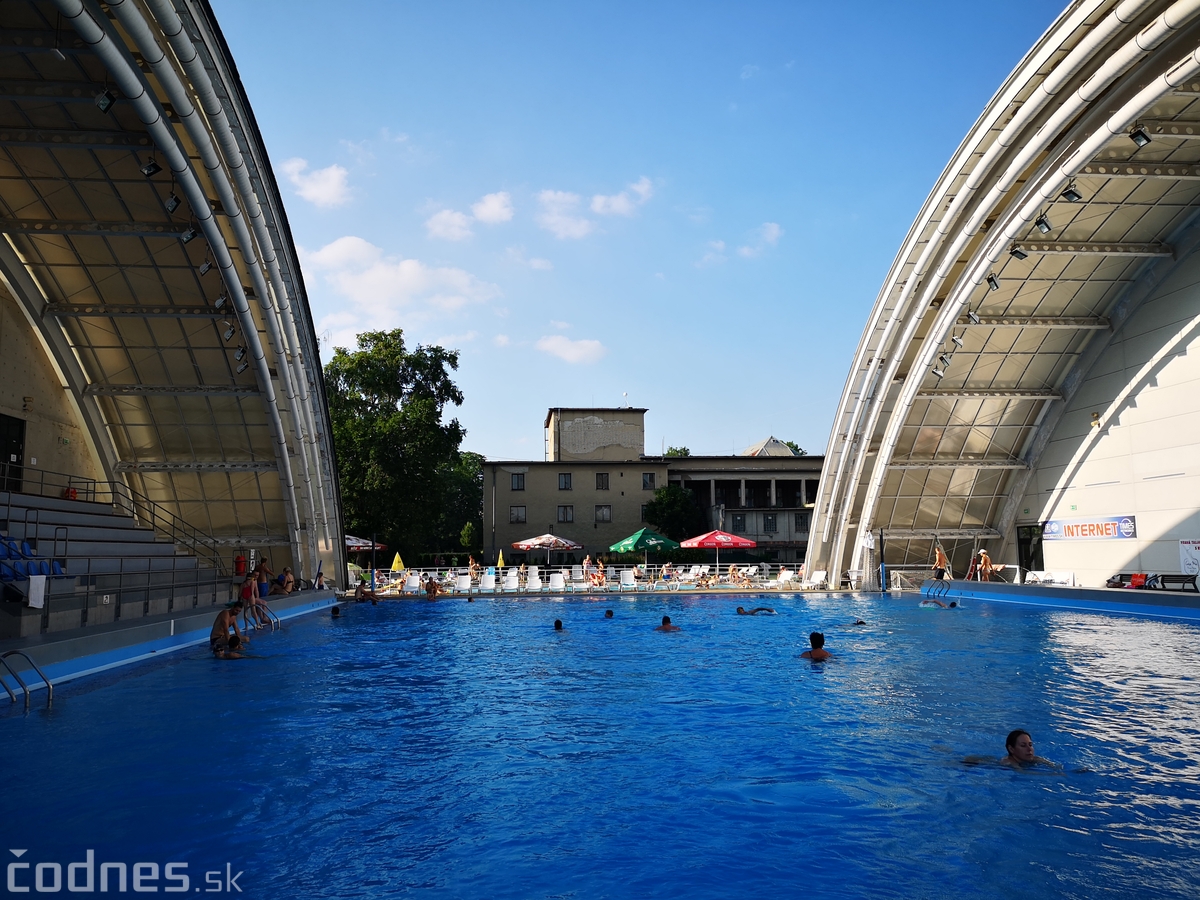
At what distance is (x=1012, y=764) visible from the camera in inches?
313

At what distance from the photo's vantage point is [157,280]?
78.7ft

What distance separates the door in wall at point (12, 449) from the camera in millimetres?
21547

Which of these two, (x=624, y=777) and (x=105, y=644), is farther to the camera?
(x=105, y=644)

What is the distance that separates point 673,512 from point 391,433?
1549 cm

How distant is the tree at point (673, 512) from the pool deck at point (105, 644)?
1118 inches

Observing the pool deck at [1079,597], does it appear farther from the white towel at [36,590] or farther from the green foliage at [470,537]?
the green foliage at [470,537]

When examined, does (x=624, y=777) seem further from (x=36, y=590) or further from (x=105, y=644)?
(x=36, y=590)

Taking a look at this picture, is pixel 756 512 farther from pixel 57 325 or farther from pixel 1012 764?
pixel 1012 764

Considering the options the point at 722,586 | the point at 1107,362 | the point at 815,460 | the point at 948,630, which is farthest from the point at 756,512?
the point at 948,630

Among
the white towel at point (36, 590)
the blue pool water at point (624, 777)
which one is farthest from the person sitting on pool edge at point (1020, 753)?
the white towel at point (36, 590)

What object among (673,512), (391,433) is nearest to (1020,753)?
(391,433)

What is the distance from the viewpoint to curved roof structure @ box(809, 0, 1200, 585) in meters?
19.9

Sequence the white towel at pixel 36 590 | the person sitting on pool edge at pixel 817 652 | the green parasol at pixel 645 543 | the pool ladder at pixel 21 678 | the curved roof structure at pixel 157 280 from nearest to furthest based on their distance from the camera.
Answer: the pool ladder at pixel 21 678, the white towel at pixel 36 590, the person sitting on pool edge at pixel 817 652, the curved roof structure at pixel 157 280, the green parasol at pixel 645 543

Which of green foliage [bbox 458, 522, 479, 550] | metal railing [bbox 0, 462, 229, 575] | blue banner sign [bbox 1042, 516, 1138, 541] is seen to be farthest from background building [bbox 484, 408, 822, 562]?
metal railing [bbox 0, 462, 229, 575]
